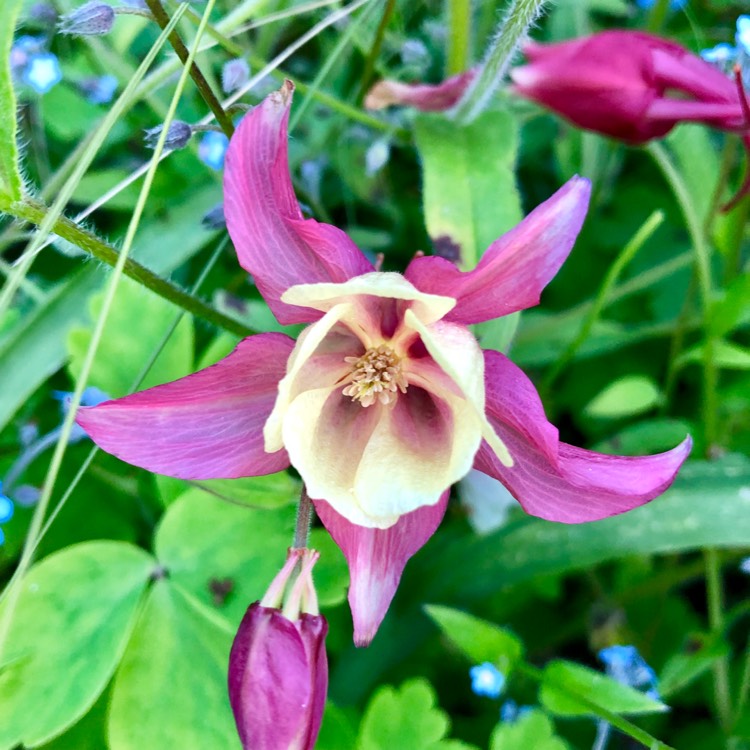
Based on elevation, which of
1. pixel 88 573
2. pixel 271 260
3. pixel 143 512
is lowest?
pixel 143 512

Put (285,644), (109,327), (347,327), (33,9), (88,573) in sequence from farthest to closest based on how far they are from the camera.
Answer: (33,9) → (109,327) → (88,573) → (347,327) → (285,644)

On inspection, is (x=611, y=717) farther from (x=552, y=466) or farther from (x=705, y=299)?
(x=705, y=299)

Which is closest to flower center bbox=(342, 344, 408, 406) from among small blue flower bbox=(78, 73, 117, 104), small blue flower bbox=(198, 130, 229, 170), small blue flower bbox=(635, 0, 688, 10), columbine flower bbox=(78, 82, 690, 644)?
columbine flower bbox=(78, 82, 690, 644)

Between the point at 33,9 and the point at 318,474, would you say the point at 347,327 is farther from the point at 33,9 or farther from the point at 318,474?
the point at 33,9

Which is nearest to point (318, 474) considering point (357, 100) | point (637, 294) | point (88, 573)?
point (88, 573)

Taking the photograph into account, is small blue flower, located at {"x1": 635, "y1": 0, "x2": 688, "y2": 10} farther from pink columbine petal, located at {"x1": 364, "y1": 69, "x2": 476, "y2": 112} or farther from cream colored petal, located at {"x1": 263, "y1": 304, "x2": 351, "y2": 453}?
cream colored petal, located at {"x1": 263, "y1": 304, "x2": 351, "y2": 453}

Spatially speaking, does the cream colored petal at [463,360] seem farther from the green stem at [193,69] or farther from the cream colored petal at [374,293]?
the green stem at [193,69]
